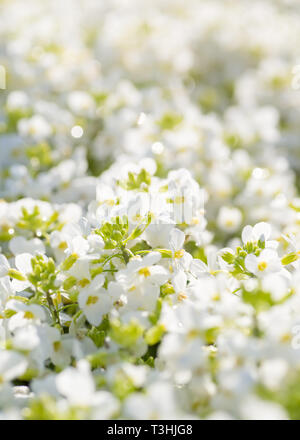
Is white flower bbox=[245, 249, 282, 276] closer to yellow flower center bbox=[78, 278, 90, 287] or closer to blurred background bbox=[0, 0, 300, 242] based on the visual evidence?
yellow flower center bbox=[78, 278, 90, 287]

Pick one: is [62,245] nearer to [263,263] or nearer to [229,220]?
[263,263]

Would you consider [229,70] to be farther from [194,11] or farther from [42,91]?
[42,91]

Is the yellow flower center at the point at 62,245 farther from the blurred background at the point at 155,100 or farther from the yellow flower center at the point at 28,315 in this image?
the blurred background at the point at 155,100

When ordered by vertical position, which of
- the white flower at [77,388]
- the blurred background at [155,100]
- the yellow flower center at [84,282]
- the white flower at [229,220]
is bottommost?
the white flower at [77,388]

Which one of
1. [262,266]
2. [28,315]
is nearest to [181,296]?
[262,266]

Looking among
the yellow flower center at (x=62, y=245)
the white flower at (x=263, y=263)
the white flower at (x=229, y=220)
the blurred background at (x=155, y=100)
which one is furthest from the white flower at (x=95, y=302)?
the white flower at (x=229, y=220)

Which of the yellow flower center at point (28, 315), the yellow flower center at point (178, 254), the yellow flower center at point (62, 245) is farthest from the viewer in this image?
the yellow flower center at point (62, 245)

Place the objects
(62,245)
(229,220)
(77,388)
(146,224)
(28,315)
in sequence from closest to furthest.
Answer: (77,388)
(28,315)
(146,224)
(62,245)
(229,220)

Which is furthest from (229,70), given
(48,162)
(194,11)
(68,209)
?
(68,209)
